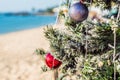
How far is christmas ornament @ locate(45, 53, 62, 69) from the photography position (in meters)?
3.09

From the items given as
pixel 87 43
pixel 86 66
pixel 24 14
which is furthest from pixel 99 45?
pixel 24 14

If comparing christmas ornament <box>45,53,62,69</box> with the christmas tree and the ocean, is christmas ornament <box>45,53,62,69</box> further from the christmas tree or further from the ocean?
Answer: the ocean

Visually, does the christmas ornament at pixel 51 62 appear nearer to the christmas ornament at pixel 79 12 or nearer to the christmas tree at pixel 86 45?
the christmas tree at pixel 86 45

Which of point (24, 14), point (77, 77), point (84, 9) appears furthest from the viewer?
point (24, 14)

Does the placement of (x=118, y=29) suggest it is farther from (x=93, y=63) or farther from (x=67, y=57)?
(x=67, y=57)

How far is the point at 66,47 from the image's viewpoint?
3.08 metres

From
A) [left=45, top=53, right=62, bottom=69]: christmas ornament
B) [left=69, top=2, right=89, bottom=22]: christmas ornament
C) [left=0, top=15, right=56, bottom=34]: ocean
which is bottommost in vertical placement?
[left=0, top=15, right=56, bottom=34]: ocean

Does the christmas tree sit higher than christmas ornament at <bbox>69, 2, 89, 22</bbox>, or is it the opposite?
christmas ornament at <bbox>69, 2, 89, 22</bbox>

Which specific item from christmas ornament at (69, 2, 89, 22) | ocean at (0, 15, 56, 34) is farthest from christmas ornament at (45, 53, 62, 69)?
ocean at (0, 15, 56, 34)

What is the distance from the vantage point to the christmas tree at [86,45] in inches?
114

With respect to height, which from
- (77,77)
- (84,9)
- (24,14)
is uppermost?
(84,9)

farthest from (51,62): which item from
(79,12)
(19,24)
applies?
(19,24)

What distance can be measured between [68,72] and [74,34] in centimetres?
31

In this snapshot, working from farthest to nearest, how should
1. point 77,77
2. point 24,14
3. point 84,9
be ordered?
point 24,14, point 77,77, point 84,9
